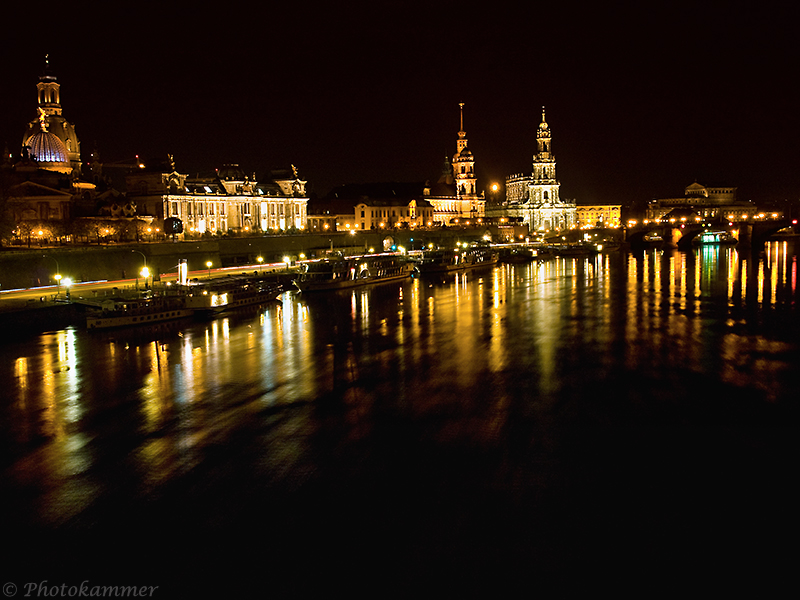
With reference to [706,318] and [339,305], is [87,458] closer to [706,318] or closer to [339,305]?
[339,305]

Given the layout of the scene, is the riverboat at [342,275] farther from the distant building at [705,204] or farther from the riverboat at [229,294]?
the distant building at [705,204]

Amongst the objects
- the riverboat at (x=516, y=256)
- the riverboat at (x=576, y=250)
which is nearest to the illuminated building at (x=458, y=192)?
the riverboat at (x=576, y=250)

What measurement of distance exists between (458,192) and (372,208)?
80.6ft

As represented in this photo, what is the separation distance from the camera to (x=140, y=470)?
12219mm

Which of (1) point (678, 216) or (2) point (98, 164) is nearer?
(2) point (98, 164)

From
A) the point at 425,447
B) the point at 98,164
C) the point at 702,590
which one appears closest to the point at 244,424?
the point at 425,447

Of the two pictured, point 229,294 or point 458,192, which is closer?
point 229,294

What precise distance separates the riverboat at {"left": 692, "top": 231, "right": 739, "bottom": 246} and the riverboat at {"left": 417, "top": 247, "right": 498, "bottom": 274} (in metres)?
40.7

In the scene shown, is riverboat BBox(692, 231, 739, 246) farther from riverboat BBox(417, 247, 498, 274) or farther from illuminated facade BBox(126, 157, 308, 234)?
illuminated facade BBox(126, 157, 308, 234)

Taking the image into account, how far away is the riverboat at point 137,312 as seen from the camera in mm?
26141

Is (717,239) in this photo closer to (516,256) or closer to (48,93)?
(516,256)

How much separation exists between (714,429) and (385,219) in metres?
78.1

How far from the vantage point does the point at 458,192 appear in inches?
4304

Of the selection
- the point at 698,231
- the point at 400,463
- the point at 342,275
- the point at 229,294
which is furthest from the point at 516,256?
the point at 400,463
